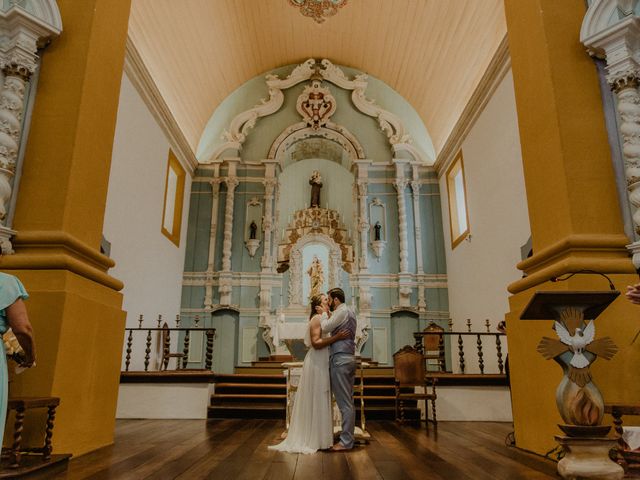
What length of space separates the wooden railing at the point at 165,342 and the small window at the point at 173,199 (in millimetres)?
1991

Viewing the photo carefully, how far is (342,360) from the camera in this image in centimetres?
455

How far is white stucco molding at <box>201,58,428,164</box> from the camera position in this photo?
1311 centimetres

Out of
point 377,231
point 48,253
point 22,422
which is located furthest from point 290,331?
point 22,422

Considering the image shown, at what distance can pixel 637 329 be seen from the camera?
132 inches

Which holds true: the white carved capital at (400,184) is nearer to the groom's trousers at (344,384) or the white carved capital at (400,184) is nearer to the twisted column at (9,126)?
the groom's trousers at (344,384)

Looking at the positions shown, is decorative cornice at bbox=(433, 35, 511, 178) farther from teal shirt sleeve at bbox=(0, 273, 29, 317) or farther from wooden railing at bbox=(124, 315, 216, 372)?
teal shirt sleeve at bbox=(0, 273, 29, 317)

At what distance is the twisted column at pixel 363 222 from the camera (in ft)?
40.8

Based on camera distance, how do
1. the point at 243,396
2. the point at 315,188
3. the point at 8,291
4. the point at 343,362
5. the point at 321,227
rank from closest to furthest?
1. the point at 8,291
2. the point at 343,362
3. the point at 243,396
4. the point at 321,227
5. the point at 315,188

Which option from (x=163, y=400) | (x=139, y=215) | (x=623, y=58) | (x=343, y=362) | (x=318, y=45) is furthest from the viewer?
(x=318, y=45)

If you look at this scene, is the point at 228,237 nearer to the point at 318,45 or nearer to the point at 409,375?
the point at 318,45

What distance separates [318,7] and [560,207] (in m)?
9.55

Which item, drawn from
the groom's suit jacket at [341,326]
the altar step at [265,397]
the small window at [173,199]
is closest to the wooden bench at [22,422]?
the groom's suit jacket at [341,326]

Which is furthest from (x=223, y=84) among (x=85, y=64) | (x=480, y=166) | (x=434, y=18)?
(x=85, y=64)

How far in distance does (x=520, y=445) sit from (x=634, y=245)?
Answer: 177 cm
